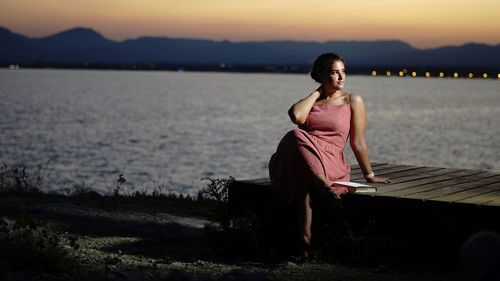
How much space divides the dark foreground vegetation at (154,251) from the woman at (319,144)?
459 mm

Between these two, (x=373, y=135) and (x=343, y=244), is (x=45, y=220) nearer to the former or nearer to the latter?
(x=343, y=244)

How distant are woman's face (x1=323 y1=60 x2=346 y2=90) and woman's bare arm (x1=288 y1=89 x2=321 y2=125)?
0.60ft

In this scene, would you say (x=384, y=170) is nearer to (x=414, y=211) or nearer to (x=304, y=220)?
(x=414, y=211)

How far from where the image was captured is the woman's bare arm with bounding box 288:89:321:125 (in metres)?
6.91

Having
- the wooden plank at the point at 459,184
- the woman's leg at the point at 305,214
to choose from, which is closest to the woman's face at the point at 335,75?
the woman's leg at the point at 305,214

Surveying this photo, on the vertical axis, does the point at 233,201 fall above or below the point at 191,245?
above

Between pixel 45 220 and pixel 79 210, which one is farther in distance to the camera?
pixel 79 210

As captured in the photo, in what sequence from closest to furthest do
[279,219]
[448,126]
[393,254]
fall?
[393,254] → [279,219] → [448,126]

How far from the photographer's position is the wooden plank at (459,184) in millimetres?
6898

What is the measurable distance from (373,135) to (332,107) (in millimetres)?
47462

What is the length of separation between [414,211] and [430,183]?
1312 millimetres

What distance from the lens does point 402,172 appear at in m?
8.76

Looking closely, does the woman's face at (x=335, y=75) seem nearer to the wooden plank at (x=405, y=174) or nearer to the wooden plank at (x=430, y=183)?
the wooden plank at (x=430, y=183)

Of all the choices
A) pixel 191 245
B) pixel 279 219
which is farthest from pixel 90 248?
pixel 279 219
